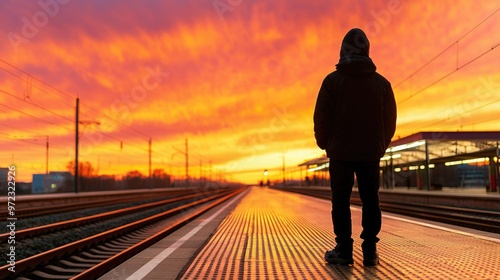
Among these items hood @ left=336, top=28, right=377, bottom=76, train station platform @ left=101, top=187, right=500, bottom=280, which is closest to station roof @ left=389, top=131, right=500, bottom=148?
train station platform @ left=101, top=187, right=500, bottom=280

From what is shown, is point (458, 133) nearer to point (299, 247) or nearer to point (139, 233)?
point (139, 233)

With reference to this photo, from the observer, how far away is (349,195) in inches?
171

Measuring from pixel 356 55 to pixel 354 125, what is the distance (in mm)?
679

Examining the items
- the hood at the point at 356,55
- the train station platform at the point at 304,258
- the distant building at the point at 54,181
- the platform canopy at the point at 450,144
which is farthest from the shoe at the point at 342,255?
the distant building at the point at 54,181

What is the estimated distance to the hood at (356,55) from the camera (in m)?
4.21

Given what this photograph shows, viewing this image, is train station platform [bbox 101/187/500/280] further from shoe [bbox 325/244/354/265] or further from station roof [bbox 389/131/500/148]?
station roof [bbox 389/131/500/148]

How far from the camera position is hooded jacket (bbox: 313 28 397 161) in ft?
13.7

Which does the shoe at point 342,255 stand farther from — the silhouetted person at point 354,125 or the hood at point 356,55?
the hood at point 356,55

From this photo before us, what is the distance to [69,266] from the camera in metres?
6.70

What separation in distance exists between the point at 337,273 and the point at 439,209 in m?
15.2

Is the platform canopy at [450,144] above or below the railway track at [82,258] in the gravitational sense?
above

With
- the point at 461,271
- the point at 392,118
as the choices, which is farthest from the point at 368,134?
the point at 461,271

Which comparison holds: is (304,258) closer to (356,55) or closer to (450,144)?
(356,55)

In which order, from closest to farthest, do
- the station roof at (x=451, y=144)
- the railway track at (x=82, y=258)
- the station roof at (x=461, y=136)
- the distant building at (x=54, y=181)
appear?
the railway track at (x=82, y=258), the station roof at (x=451, y=144), the station roof at (x=461, y=136), the distant building at (x=54, y=181)
